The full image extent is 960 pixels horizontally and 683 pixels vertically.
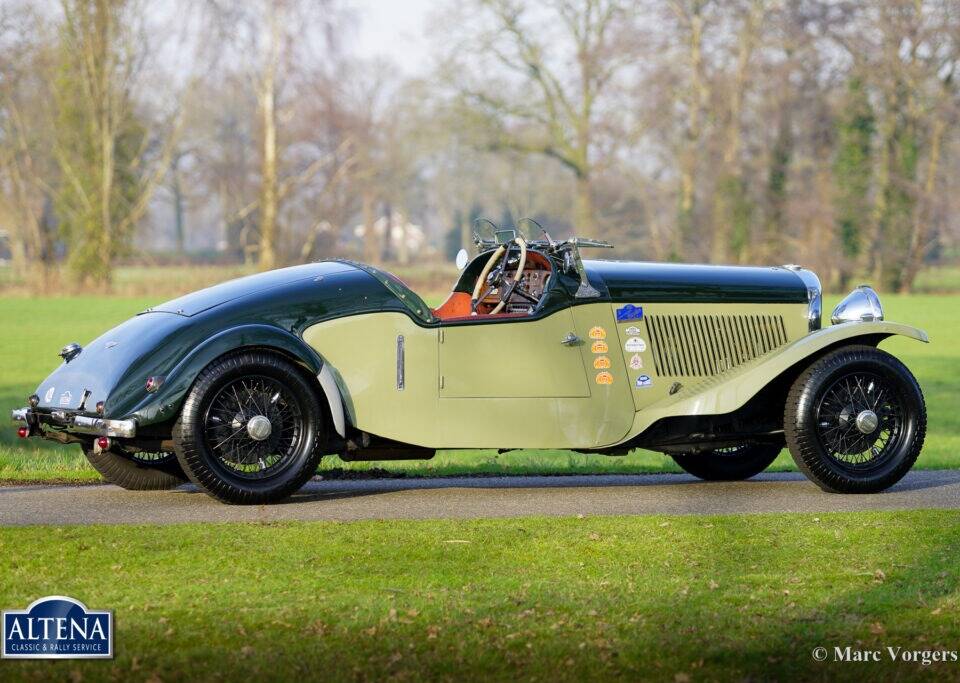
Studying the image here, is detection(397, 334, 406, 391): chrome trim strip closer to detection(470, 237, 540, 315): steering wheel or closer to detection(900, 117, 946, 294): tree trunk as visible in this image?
detection(470, 237, 540, 315): steering wheel

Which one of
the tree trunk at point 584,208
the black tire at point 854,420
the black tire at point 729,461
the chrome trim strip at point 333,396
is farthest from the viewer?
the tree trunk at point 584,208

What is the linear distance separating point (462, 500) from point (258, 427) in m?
1.34

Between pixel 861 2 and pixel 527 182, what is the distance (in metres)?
51.0

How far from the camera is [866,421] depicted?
8133mm

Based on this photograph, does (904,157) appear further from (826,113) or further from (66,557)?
(66,557)

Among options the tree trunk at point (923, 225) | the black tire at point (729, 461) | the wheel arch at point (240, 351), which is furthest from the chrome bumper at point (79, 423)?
the tree trunk at point (923, 225)

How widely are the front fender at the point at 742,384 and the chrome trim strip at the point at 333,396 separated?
1811 mm

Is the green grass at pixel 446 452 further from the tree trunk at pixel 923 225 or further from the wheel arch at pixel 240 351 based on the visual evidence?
the tree trunk at pixel 923 225

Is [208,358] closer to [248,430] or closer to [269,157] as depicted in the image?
[248,430]

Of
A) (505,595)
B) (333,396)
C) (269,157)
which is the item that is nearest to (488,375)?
(333,396)

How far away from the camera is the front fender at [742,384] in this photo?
812cm

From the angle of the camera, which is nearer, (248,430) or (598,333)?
(248,430)

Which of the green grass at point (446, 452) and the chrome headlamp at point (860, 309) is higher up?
the chrome headlamp at point (860, 309)

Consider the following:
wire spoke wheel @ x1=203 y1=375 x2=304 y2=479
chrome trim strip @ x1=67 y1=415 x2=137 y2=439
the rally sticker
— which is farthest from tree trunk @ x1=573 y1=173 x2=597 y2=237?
chrome trim strip @ x1=67 y1=415 x2=137 y2=439
